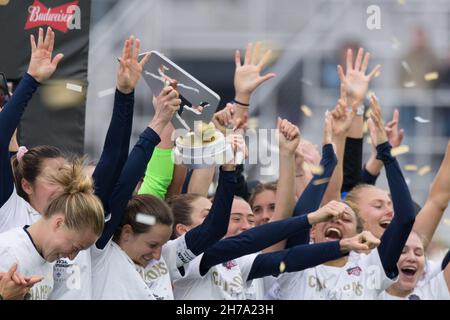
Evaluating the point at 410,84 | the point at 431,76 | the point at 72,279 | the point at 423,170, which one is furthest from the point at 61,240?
the point at 410,84

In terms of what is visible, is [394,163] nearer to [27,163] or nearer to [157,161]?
[157,161]

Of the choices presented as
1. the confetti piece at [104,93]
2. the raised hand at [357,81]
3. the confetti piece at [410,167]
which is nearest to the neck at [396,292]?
the raised hand at [357,81]

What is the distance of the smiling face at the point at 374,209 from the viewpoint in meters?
6.60

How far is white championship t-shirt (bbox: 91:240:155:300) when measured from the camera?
5449 mm

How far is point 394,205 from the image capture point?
19.4 ft

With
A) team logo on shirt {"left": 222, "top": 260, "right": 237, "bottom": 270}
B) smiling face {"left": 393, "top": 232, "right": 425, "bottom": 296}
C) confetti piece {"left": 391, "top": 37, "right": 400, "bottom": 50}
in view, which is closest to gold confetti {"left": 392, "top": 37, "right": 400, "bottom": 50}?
confetti piece {"left": 391, "top": 37, "right": 400, "bottom": 50}

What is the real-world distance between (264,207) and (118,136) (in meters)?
1.28

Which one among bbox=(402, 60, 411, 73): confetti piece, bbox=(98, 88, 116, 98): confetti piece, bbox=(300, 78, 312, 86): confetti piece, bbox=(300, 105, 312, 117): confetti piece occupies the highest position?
bbox=(98, 88, 116, 98): confetti piece

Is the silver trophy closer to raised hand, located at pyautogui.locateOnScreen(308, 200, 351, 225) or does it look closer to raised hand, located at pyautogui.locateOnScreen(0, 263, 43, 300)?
raised hand, located at pyautogui.locateOnScreen(308, 200, 351, 225)

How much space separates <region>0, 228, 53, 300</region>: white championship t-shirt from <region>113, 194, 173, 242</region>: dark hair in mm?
532

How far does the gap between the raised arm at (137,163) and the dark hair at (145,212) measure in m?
0.08

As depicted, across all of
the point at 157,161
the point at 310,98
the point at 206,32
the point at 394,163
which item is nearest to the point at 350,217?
the point at 394,163

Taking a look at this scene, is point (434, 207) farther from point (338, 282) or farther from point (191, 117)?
point (191, 117)

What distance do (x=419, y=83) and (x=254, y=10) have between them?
1.96m
